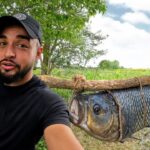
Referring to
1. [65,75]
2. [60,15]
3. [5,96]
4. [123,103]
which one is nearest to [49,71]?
[65,75]

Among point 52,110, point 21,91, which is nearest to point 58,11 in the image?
point 21,91

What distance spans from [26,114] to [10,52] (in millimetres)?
342

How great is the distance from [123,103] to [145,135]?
4.81 ft

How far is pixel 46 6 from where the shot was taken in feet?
32.0

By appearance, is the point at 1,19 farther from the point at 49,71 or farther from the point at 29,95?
the point at 49,71

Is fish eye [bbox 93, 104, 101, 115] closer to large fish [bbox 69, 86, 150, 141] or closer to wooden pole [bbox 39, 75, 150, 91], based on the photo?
large fish [bbox 69, 86, 150, 141]

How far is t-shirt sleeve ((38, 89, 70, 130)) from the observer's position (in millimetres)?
2088

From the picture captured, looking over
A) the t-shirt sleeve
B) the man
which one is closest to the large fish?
the man

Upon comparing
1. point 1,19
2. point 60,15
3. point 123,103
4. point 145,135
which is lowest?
point 145,135

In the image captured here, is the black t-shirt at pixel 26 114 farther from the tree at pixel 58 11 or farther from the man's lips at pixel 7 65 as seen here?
the tree at pixel 58 11

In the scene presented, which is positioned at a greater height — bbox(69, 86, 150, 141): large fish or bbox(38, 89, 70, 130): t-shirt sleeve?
bbox(38, 89, 70, 130): t-shirt sleeve

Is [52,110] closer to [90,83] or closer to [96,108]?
[90,83]

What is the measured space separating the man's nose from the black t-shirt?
0.19 metres

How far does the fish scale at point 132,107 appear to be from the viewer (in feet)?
22.7
